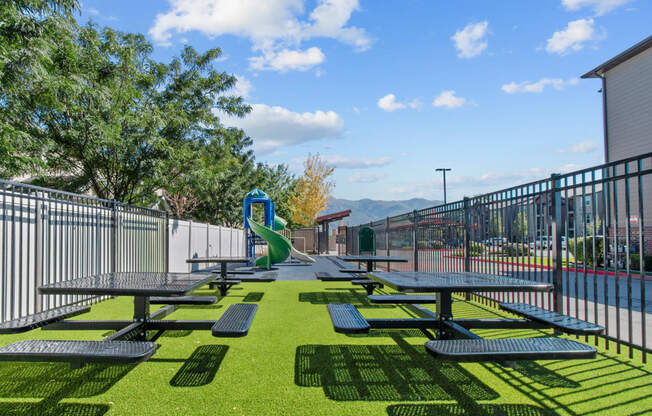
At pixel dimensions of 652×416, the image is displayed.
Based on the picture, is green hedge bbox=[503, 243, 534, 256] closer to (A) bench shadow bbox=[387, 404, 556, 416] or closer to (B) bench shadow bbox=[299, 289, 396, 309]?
(B) bench shadow bbox=[299, 289, 396, 309]

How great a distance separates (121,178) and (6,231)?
28.6 ft

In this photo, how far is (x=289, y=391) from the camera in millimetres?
3158

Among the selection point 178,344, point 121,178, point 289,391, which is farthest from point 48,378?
point 121,178

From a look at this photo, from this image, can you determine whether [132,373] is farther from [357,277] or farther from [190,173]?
[190,173]

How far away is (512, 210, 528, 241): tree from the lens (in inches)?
221

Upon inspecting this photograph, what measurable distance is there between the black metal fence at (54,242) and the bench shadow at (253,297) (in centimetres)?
265

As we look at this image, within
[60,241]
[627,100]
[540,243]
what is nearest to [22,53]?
[60,241]

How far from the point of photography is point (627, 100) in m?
18.0

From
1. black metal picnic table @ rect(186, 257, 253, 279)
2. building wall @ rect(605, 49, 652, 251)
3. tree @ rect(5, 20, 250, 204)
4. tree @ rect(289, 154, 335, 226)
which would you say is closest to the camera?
black metal picnic table @ rect(186, 257, 253, 279)

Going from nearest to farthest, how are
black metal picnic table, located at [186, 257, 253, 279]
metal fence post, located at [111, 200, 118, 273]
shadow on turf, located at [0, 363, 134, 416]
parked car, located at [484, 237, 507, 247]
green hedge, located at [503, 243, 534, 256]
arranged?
shadow on turf, located at [0, 363, 134, 416] → green hedge, located at [503, 243, 534, 256] → parked car, located at [484, 237, 507, 247] → metal fence post, located at [111, 200, 118, 273] → black metal picnic table, located at [186, 257, 253, 279]

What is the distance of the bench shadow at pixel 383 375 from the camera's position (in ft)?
10.2

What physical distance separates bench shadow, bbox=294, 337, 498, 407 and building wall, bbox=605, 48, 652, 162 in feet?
60.2

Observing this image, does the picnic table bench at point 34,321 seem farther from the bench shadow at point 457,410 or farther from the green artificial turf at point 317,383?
the bench shadow at point 457,410

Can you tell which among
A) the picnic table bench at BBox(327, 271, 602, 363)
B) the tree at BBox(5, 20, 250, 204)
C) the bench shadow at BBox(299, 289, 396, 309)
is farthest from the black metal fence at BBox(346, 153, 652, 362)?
the tree at BBox(5, 20, 250, 204)
